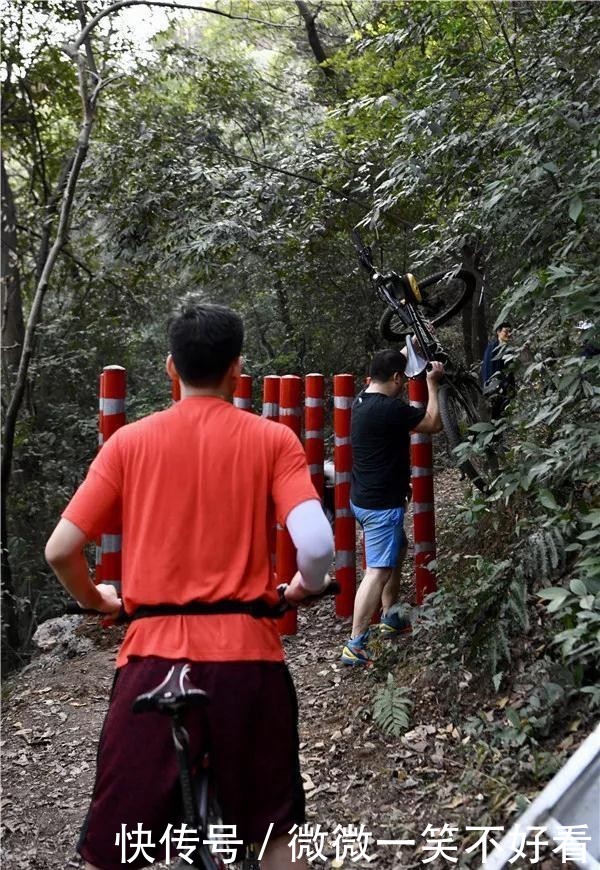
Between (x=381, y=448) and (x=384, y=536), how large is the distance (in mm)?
543

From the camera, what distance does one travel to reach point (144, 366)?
15.1 meters

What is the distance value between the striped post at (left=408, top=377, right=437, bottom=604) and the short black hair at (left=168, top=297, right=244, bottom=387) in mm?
3825

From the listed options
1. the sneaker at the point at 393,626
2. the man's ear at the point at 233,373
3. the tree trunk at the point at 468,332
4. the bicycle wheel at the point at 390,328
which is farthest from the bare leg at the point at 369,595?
the tree trunk at the point at 468,332

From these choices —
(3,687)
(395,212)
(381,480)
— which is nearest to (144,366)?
(395,212)

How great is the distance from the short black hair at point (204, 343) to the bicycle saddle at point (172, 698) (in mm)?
805

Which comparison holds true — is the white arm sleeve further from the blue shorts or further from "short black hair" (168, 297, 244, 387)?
the blue shorts

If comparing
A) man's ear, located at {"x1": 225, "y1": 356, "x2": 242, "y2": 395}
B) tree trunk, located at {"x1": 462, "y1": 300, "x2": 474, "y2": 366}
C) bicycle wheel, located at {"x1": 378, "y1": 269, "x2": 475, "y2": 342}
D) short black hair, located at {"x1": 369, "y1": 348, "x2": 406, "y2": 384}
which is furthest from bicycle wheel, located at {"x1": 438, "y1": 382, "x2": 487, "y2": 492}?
tree trunk, located at {"x1": 462, "y1": 300, "x2": 474, "y2": 366}

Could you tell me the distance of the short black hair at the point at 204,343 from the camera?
2.52 meters

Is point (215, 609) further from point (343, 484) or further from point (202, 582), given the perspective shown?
point (343, 484)

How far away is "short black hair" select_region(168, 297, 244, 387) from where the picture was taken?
2.52m

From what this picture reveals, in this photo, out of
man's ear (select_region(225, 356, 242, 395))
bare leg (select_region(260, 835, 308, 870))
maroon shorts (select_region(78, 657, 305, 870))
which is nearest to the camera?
maroon shorts (select_region(78, 657, 305, 870))

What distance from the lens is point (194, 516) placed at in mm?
2439

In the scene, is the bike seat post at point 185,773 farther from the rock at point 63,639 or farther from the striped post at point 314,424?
the rock at point 63,639

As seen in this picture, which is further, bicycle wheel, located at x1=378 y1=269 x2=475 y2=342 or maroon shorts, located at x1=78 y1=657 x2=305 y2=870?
bicycle wheel, located at x1=378 y1=269 x2=475 y2=342
